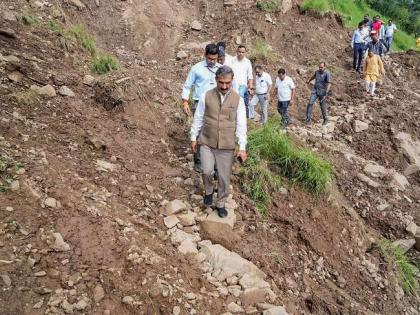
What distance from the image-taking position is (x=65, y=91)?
19.0 feet

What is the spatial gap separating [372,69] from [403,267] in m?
5.85

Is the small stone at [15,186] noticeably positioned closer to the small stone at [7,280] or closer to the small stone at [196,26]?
the small stone at [7,280]

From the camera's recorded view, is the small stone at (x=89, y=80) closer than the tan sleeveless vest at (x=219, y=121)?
No

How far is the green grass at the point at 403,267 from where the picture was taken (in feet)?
17.3

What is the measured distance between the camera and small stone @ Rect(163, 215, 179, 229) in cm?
436

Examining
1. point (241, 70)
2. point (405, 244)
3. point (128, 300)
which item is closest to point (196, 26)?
point (241, 70)

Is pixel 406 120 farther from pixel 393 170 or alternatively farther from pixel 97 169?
pixel 97 169

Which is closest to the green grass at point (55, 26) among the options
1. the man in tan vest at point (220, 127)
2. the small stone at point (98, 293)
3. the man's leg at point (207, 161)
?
the man in tan vest at point (220, 127)

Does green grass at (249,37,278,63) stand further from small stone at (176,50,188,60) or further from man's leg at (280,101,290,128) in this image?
man's leg at (280,101,290,128)

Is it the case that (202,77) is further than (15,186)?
Yes

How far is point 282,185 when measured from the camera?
5.48 m

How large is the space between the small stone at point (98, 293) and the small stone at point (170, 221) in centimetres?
118

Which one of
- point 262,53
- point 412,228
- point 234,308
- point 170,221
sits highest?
point 262,53

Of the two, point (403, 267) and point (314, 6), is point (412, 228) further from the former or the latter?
point (314, 6)
